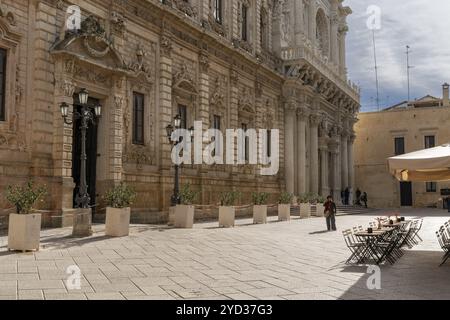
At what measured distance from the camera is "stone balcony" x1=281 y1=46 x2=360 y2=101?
3203 cm

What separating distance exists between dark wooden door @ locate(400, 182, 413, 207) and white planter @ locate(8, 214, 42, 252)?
138 ft

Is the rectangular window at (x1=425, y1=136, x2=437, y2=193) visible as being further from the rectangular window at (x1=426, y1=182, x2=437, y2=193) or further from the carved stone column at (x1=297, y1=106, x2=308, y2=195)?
the carved stone column at (x1=297, y1=106, x2=308, y2=195)

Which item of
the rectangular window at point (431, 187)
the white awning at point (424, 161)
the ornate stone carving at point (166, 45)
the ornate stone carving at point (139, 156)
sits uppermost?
the ornate stone carving at point (166, 45)

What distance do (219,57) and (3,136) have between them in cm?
1330

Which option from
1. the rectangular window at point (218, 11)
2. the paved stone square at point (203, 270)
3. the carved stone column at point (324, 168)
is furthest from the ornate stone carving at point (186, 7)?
the carved stone column at point (324, 168)

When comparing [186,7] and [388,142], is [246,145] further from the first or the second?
[388,142]

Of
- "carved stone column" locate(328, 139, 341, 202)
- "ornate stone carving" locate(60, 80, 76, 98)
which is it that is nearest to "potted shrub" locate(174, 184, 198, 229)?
"ornate stone carving" locate(60, 80, 76, 98)

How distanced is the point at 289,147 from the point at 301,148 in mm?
1458

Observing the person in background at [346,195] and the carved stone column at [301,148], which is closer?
the carved stone column at [301,148]

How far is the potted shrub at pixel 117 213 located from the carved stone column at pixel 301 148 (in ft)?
67.5

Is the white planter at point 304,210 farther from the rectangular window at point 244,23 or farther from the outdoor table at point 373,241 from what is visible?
the outdoor table at point 373,241

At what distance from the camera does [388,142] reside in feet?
159

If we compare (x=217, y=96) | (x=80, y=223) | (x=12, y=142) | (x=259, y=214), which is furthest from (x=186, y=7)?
(x=80, y=223)

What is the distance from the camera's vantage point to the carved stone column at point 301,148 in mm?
32688
